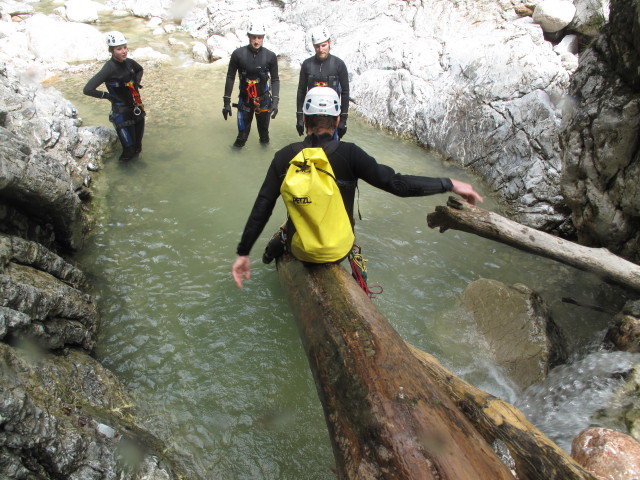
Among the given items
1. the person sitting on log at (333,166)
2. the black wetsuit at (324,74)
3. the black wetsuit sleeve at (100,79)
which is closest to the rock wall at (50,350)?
the black wetsuit sleeve at (100,79)

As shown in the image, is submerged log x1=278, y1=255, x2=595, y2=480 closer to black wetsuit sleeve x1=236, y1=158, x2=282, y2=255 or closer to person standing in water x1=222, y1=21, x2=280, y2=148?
black wetsuit sleeve x1=236, y1=158, x2=282, y2=255

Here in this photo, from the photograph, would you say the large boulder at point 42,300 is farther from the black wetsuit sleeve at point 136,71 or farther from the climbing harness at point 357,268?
the black wetsuit sleeve at point 136,71

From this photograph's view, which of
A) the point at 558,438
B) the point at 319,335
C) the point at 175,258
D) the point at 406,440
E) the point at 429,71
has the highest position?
the point at 429,71

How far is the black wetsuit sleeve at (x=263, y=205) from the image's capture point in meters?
3.64

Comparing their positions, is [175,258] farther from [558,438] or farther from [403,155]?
[403,155]

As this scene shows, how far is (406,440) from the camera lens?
7.18ft

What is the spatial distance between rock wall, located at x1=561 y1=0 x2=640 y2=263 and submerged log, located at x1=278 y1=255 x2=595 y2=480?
10.6ft

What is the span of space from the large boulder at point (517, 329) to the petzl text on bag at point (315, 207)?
2.37 m

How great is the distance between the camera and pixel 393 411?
2.34 meters

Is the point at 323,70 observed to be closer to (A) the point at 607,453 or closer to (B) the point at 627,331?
(B) the point at 627,331

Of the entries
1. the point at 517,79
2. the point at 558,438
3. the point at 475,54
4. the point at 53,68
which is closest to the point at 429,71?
the point at 475,54

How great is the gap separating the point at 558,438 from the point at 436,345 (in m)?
1.61

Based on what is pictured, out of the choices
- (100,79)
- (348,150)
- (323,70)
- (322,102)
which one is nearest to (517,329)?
(348,150)

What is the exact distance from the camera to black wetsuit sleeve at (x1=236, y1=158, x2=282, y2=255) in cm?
364
